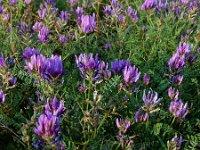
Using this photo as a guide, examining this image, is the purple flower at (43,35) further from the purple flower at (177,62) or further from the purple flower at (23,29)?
the purple flower at (177,62)

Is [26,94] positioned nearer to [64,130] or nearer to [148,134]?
[64,130]

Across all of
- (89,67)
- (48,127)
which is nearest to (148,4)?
(89,67)

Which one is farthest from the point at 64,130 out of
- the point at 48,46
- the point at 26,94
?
the point at 48,46

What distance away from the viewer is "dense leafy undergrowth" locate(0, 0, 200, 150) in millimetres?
2199

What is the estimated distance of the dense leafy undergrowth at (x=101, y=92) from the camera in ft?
7.22

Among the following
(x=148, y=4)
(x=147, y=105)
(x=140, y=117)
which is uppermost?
(x=148, y=4)

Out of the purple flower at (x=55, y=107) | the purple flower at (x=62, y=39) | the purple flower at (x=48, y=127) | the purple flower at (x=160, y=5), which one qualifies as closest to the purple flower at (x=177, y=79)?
the purple flower at (x=55, y=107)

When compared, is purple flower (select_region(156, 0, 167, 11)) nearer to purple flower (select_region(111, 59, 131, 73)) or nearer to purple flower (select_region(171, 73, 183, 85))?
purple flower (select_region(171, 73, 183, 85))

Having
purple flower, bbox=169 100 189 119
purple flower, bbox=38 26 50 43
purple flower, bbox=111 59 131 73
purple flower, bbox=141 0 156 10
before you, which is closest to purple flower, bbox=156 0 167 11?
purple flower, bbox=141 0 156 10

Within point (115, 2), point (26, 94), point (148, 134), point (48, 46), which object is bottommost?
point (148, 134)

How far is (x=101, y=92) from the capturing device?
9.12ft

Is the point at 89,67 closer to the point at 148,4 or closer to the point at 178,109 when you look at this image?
the point at 178,109

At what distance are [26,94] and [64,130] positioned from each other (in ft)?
1.53

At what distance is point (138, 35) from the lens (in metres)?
3.86
